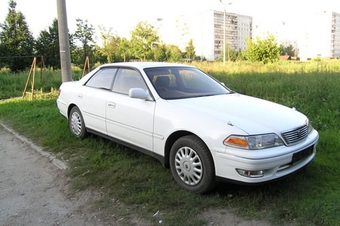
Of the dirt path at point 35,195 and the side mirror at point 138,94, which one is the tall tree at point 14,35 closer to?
the dirt path at point 35,195

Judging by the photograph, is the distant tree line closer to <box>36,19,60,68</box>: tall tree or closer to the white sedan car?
<box>36,19,60,68</box>: tall tree

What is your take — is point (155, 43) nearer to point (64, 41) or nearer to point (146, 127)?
point (64, 41)

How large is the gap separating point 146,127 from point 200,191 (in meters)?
1.11

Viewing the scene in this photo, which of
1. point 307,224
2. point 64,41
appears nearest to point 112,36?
point 64,41

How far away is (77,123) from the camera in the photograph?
5.55 m

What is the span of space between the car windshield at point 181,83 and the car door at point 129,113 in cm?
21

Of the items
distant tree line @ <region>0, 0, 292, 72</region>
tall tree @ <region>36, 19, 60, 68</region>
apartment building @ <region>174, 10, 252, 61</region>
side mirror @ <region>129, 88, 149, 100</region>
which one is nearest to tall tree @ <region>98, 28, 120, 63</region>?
distant tree line @ <region>0, 0, 292, 72</region>

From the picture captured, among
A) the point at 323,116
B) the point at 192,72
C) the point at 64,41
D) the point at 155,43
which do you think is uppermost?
the point at 155,43

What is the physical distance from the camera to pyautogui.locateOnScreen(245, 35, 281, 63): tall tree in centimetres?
2545

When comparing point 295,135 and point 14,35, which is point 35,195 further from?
point 14,35

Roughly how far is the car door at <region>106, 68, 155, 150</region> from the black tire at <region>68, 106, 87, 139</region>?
0.96 meters

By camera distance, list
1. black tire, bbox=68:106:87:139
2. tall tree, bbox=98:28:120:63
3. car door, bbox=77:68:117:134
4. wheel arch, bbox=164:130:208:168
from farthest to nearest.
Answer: tall tree, bbox=98:28:120:63
black tire, bbox=68:106:87:139
car door, bbox=77:68:117:134
wheel arch, bbox=164:130:208:168

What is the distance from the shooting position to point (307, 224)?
9.20 ft

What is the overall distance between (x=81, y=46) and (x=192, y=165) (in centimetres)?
4128
